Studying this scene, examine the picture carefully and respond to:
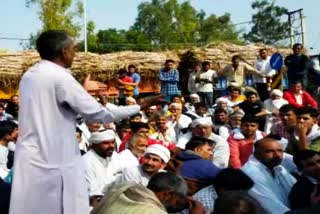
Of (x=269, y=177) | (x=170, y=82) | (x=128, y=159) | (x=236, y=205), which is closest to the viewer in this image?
(x=236, y=205)

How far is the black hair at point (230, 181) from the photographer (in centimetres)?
511

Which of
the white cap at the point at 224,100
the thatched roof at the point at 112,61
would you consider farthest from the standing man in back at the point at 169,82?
the white cap at the point at 224,100

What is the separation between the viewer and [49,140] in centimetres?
378

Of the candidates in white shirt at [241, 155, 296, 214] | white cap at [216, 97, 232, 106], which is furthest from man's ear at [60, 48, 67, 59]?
white cap at [216, 97, 232, 106]

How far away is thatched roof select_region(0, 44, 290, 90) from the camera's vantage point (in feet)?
52.7

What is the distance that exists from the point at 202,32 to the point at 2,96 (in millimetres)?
48812

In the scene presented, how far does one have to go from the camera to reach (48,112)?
3.78m

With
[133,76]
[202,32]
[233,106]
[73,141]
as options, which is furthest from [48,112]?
[202,32]

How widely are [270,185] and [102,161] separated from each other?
1802 mm

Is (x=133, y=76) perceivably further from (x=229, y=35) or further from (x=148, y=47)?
(x=229, y=35)

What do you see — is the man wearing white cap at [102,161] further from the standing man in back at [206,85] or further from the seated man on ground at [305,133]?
the standing man in back at [206,85]

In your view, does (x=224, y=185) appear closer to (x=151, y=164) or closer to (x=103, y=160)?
(x=151, y=164)

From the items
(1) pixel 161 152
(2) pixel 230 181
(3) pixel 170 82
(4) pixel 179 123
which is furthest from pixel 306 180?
(3) pixel 170 82

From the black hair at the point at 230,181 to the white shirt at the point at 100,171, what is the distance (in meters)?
1.40
